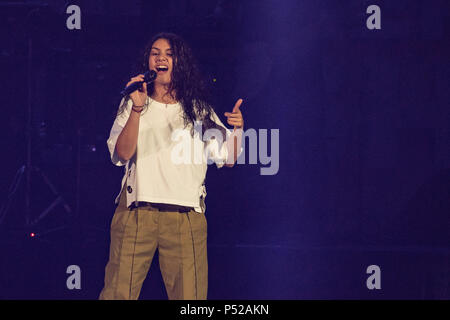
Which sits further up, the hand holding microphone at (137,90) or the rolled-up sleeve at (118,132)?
the hand holding microphone at (137,90)

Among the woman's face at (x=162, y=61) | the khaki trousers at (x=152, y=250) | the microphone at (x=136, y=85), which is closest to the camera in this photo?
the microphone at (x=136, y=85)

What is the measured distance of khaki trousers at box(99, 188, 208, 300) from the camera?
8.86 feet

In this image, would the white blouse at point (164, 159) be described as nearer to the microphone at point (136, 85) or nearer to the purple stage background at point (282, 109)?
the microphone at point (136, 85)

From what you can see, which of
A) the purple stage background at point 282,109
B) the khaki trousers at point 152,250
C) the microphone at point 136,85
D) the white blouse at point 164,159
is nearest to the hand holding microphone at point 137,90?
the microphone at point 136,85

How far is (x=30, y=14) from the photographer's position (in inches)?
213

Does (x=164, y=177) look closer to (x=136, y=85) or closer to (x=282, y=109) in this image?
(x=136, y=85)

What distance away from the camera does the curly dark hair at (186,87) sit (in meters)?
2.87

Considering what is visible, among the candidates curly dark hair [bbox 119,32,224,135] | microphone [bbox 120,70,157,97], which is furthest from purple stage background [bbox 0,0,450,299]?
microphone [bbox 120,70,157,97]

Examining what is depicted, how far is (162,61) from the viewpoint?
2.86 metres

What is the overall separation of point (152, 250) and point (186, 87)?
0.79 m

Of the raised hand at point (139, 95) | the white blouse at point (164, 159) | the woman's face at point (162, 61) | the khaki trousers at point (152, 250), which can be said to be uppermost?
the woman's face at point (162, 61)

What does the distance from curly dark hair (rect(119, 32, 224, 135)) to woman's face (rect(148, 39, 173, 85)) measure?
0.09 ft

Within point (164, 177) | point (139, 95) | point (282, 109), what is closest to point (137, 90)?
point (139, 95)
